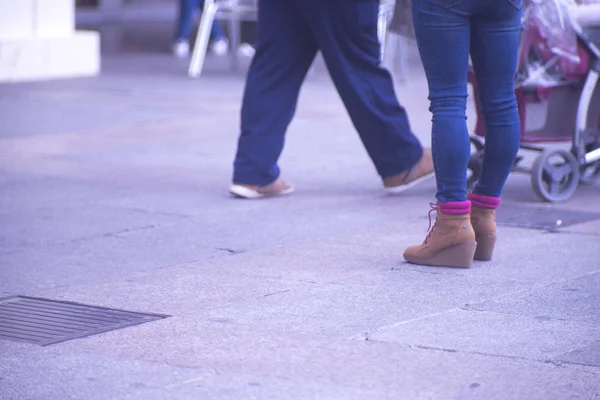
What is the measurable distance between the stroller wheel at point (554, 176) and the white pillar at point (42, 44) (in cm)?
642

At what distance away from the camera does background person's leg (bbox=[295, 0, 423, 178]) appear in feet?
18.1

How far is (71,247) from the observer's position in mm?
4703

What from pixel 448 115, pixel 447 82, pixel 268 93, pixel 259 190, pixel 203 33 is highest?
pixel 447 82

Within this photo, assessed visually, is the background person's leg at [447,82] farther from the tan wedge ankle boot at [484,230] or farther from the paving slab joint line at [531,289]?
the paving slab joint line at [531,289]

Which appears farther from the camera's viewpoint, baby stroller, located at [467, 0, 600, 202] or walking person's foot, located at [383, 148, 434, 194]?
walking person's foot, located at [383, 148, 434, 194]

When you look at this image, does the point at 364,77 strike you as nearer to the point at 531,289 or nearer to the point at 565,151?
the point at 565,151

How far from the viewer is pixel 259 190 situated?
5.79 m

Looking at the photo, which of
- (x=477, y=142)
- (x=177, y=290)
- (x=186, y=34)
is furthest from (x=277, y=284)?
(x=186, y=34)

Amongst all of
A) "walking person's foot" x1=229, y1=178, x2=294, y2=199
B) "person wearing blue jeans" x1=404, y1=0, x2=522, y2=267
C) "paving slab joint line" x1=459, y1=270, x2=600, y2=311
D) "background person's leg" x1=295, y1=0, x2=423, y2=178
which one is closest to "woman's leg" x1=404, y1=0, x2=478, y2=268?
"person wearing blue jeans" x1=404, y1=0, x2=522, y2=267

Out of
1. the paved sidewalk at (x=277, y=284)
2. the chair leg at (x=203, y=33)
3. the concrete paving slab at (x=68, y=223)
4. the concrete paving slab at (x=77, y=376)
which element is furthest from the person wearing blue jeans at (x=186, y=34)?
the concrete paving slab at (x=77, y=376)

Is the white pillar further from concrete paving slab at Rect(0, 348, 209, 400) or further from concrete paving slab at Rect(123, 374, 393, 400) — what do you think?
concrete paving slab at Rect(123, 374, 393, 400)

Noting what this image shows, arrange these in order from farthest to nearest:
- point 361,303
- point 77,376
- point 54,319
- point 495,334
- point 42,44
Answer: point 42,44 < point 361,303 < point 54,319 < point 495,334 < point 77,376

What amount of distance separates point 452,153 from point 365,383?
4.64 ft

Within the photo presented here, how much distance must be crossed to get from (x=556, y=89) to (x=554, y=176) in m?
0.44
